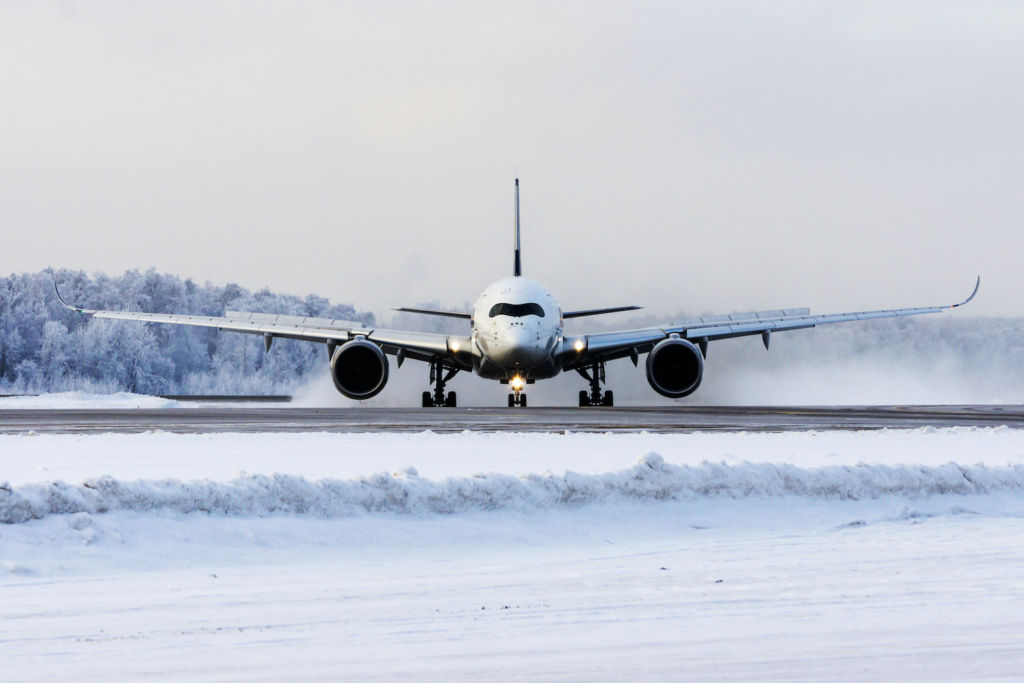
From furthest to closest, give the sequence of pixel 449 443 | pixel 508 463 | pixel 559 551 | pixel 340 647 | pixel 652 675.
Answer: pixel 449 443 → pixel 508 463 → pixel 559 551 → pixel 340 647 → pixel 652 675

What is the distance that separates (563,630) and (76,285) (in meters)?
102

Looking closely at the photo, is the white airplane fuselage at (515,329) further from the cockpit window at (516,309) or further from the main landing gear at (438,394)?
the main landing gear at (438,394)

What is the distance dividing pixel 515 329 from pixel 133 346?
6057 cm

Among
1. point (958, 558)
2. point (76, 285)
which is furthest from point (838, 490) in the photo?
point (76, 285)

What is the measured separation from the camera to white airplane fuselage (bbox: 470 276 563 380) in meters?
31.1

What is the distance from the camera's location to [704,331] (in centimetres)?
3456

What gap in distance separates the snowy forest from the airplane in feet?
163

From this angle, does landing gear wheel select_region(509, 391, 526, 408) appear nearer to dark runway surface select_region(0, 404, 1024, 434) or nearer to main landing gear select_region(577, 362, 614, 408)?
main landing gear select_region(577, 362, 614, 408)

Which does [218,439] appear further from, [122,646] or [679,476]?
[122,646]

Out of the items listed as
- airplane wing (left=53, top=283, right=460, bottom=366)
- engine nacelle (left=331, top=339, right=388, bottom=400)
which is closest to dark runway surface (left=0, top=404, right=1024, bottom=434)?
engine nacelle (left=331, top=339, right=388, bottom=400)

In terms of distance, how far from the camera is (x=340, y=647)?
180 inches

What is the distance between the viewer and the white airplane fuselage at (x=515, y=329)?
102 feet

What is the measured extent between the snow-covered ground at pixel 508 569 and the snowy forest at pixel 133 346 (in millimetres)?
74398

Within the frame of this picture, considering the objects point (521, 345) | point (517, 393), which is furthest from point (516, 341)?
point (517, 393)
